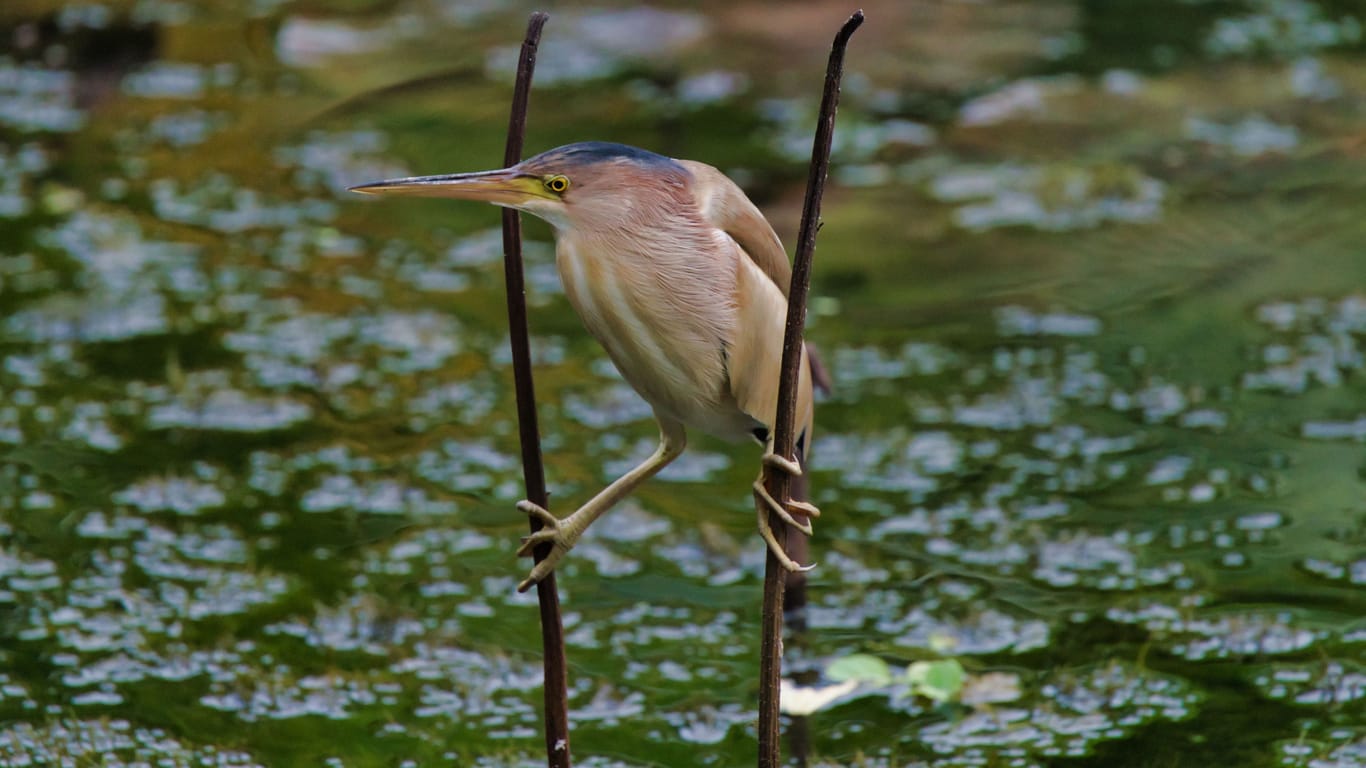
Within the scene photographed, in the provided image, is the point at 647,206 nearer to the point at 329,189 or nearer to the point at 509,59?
the point at 329,189

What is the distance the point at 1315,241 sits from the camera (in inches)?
177

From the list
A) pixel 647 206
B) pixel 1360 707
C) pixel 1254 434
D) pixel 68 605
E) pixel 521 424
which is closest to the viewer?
pixel 647 206

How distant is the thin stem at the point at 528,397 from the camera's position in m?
1.71

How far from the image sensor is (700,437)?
3686 millimetres

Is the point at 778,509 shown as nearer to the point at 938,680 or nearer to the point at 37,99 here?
the point at 938,680

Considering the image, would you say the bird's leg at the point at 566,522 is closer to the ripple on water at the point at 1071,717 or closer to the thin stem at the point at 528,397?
the thin stem at the point at 528,397

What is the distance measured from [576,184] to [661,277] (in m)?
0.12

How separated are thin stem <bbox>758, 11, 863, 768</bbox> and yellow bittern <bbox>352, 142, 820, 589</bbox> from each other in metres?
0.02

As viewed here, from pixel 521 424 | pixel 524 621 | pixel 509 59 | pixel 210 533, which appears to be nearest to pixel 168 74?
pixel 509 59

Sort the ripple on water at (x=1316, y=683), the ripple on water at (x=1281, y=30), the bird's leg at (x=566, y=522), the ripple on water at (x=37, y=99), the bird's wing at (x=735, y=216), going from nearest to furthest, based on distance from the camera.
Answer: the bird's wing at (x=735, y=216)
the bird's leg at (x=566, y=522)
the ripple on water at (x=1316, y=683)
the ripple on water at (x=37, y=99)
the ripple on water at (x=1281, y=30)

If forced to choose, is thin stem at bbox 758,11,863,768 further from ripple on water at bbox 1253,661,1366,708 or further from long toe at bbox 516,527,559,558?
ripple on water at bbox 1253,661,1366,708

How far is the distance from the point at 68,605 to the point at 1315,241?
129 inches

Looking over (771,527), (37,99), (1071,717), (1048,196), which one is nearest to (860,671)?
(1071,717)

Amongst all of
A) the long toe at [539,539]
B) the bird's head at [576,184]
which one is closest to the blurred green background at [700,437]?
the long toe at [539,539]
